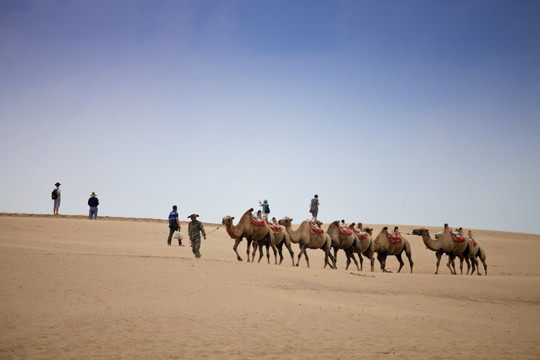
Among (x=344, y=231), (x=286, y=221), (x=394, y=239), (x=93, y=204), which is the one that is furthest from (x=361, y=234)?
(x=93, y=204)

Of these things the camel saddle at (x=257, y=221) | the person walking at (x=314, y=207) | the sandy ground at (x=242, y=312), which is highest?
the person walking at (x=314, y=207)

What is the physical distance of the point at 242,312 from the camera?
10.5m

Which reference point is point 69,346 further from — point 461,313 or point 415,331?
point 461,313

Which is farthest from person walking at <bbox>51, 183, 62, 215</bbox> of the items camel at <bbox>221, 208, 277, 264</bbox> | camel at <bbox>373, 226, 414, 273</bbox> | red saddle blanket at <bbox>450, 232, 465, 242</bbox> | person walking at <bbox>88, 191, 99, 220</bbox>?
red saddle blanket at <bbox>450, 232, 465, 242</bbox>

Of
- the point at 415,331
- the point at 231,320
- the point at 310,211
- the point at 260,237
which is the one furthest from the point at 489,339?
the point at 310,211

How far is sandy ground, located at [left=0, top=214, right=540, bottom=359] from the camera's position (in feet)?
26.5

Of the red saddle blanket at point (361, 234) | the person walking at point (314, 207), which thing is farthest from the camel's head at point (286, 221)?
the person walking at point (314, 207)

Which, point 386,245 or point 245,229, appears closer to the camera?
point 245,229

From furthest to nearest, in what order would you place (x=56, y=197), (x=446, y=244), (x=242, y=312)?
(x=56, y=197) < (x=446, y=244) < (x=242, y=312)

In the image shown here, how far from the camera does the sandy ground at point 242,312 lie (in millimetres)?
8086

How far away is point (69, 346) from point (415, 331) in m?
6.30

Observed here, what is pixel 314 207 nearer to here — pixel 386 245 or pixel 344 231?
pixel 386 245

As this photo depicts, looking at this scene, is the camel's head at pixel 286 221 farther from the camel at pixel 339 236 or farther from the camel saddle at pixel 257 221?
the camel at pixel 339 236

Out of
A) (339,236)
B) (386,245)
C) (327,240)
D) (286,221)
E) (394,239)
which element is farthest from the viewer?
(394,239)
